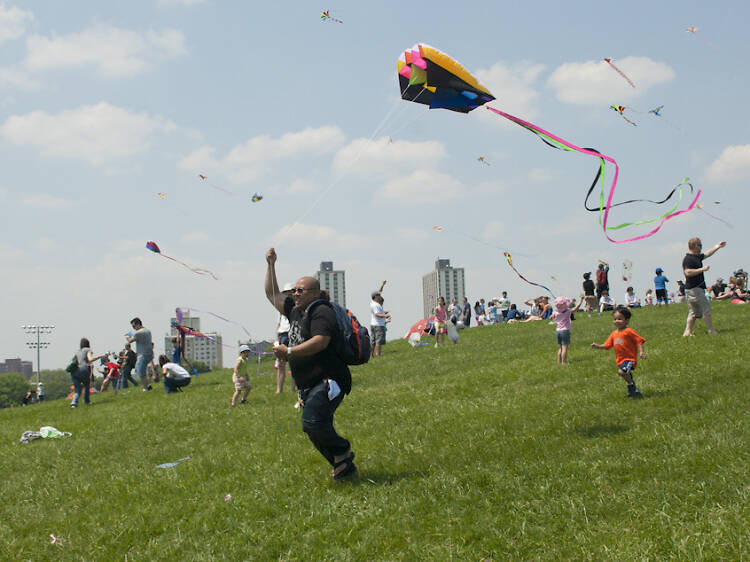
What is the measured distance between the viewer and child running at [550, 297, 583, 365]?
14.7 meters

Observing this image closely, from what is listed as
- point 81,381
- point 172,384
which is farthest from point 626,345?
point 81,381

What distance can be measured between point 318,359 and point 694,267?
12470mm

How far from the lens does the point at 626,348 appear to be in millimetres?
10352

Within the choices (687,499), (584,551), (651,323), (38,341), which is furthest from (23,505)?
(38,341)

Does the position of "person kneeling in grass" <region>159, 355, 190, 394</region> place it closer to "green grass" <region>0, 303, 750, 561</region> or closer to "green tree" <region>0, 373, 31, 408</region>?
"green grass" <region>0, 303, 750, 561</region>

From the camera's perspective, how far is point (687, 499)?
5.81m

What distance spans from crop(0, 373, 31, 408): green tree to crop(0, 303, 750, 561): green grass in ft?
386

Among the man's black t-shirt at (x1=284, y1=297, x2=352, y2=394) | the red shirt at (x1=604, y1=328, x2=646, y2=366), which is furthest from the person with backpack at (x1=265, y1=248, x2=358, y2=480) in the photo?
the red shirt at (x1=604, y1=328, x2=646, y2=366)

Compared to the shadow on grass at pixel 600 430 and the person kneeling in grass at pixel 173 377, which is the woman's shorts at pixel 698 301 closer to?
the shadow on grass at pixel 600 430

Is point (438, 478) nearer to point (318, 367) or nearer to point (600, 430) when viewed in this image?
point (318, 367)

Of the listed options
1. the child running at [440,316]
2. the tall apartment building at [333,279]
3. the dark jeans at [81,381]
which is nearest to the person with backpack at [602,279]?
the child running at [440,316]

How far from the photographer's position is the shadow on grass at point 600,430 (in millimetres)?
8320

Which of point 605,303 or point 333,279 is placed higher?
point 333,279

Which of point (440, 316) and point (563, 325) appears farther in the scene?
point (440, 316)
